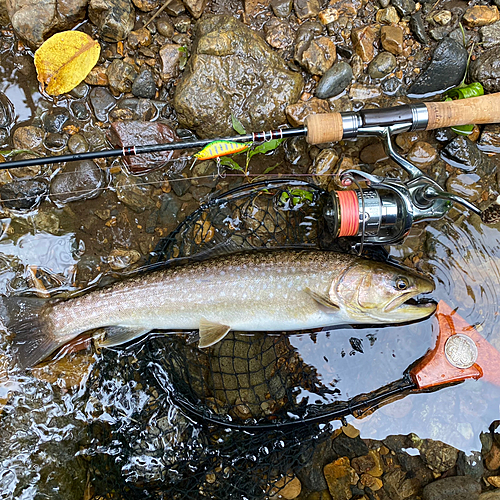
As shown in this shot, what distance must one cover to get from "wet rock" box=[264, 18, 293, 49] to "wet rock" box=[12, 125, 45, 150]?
2245mm

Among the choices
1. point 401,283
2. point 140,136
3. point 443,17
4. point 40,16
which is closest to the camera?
point 401,283

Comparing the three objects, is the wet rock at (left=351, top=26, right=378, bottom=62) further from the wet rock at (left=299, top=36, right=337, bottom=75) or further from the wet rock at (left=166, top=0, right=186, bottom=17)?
the wet rock at (left=166, top=0, right=186, bottom=17)

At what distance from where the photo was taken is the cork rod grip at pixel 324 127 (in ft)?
9.80

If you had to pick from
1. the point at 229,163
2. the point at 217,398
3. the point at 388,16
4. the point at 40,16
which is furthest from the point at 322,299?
the point at 40,16

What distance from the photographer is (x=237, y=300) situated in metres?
3.18

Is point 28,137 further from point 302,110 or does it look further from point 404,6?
point 404,6

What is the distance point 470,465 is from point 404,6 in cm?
424

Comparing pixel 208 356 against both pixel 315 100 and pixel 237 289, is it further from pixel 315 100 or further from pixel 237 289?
pixel 315 100

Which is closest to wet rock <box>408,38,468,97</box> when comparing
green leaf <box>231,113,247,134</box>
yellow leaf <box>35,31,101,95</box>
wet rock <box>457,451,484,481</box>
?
green leaf <box>231,113,247,134</box>

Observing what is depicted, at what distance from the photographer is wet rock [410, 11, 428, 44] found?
359 cm

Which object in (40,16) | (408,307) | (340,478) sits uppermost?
(40,16)

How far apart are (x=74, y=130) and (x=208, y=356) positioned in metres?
2.38

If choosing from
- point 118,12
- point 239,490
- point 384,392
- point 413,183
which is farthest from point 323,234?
point 118,12

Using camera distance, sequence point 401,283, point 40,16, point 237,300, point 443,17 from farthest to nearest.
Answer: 1. point 443,17
2. point 40,16
3. point 237,300
4. point 401,283
